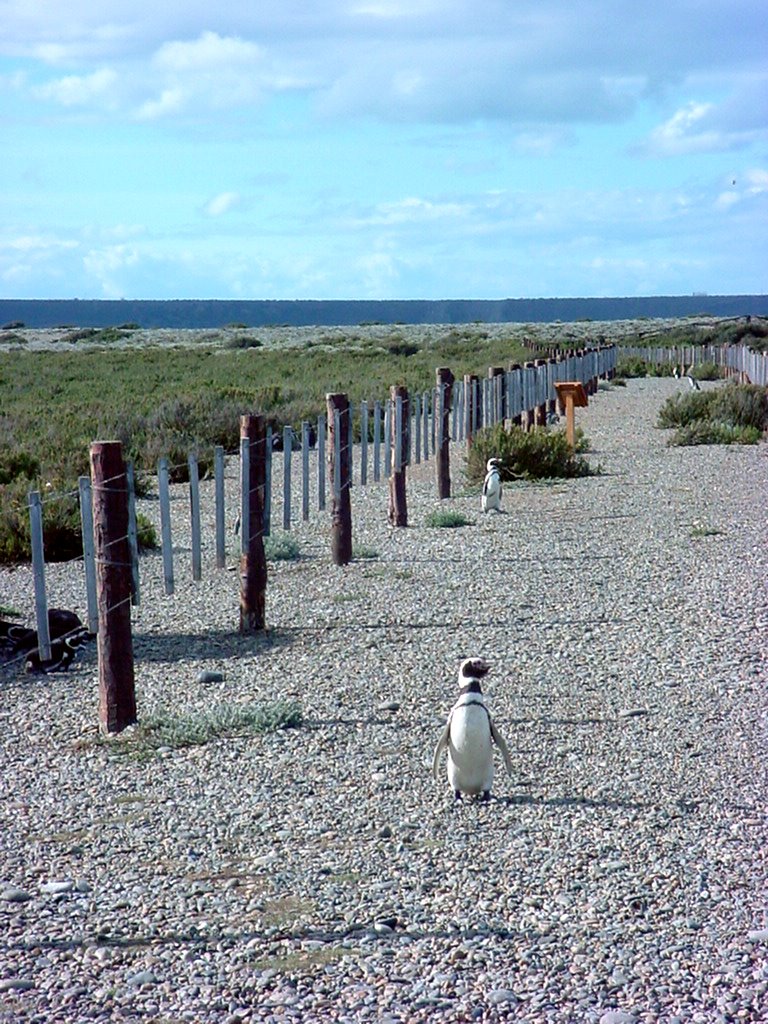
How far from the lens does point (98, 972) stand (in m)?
4.48

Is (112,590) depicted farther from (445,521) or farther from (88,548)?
(445,521)

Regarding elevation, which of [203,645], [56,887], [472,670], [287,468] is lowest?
[203,645]

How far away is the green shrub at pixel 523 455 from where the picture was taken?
1898cm

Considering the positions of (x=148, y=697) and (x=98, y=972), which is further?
(x=148, y=697)

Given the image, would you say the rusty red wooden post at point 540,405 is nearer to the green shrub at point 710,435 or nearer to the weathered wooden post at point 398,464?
the green shrub at point 710,435

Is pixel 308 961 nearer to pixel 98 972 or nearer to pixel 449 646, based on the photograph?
pixel 98 972

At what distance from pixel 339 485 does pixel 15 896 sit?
7.60m

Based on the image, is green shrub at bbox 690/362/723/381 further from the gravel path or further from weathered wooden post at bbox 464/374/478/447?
the gravel path

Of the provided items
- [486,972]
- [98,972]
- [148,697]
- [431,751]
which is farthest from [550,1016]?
[148,697]

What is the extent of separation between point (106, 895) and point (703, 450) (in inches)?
752

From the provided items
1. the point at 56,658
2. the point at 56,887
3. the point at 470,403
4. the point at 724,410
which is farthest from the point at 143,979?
the point at 724,410

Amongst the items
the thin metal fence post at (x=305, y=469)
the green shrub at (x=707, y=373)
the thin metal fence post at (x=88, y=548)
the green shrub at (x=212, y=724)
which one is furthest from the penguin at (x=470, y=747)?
the green shrub at (x=707, y=373)

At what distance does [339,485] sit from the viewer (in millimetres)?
12500

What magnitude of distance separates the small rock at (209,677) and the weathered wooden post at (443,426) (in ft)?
27.0
